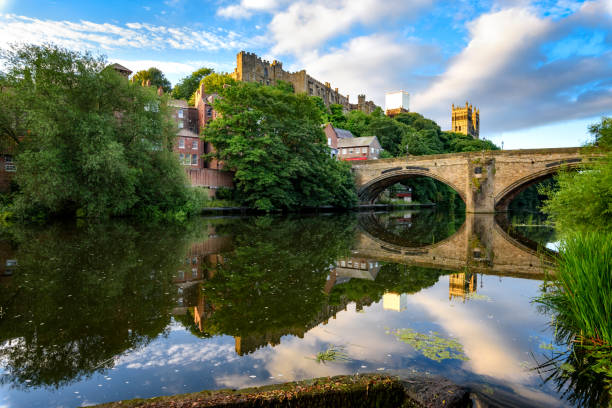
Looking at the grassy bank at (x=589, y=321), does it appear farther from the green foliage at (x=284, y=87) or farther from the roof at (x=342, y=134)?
the roof at (x=342, y=134)

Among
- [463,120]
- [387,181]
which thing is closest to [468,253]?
[387,181]

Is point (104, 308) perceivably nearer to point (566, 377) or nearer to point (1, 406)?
point (1, 406)

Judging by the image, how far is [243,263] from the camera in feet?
31.1

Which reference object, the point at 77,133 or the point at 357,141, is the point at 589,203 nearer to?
the point at 77,133

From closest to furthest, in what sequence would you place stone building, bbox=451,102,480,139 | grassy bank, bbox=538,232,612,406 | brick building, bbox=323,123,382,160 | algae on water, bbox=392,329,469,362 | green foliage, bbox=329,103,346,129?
grassy bank, bbox=538,232,612,406 → algae on water, bbox=392,329,469,362 → brick building, bbox=323,123,382,160 → green foliage, bbox=329,103,346,129 → stone building, bbox=451,102,480,139

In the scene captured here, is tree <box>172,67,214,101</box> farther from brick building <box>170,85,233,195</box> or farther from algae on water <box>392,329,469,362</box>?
algae on water <box>392,329,469,362</box>

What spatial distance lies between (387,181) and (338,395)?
43.1m

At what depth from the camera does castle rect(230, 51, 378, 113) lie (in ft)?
233

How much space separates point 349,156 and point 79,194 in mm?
43246

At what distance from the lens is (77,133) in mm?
20047

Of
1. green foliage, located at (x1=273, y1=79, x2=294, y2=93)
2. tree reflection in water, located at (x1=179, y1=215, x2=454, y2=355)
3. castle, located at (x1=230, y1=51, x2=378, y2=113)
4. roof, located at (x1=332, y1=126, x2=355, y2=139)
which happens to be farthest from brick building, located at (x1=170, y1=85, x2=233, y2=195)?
roof, located at (x1=332, y1=126, x2=355, y2=139)

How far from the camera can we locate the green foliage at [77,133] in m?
19.5

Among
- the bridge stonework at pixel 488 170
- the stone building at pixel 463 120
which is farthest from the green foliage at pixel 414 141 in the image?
the stone building at pixel 463 120

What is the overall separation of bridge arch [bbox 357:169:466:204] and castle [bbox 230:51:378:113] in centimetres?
2407
